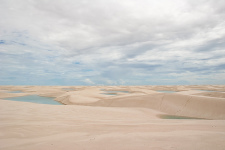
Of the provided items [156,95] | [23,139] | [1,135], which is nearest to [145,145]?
[23,139]

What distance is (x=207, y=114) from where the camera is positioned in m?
13.5

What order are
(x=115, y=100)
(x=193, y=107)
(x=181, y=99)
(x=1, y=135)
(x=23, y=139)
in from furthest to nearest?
1. (x=115, y=100)
2. (x=181, y=99)
3. (x=193, y=107)
4. (x=1, y=135)
5. (x=23, y=139)

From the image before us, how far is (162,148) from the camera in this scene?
3086 millimetres

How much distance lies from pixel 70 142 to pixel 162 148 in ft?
7.47

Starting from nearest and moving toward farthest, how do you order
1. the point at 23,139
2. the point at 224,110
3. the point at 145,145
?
the point at 145,145 < the point at 23,139 < the point at 224,110

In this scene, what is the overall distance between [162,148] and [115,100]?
17479 millimetres

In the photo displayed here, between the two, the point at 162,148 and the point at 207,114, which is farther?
the point at 207,114

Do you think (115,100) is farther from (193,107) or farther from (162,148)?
(162,148)

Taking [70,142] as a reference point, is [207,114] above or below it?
below

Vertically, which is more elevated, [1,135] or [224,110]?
[1,135]

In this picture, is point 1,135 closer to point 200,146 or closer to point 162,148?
point 162,148

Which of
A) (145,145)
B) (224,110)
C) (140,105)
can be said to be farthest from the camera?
(140,105)

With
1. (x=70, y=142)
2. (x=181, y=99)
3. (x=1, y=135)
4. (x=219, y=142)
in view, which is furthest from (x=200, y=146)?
(x=181, y=99)

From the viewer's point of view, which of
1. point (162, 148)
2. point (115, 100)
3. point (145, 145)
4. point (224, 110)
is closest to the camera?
point (162, 148)
